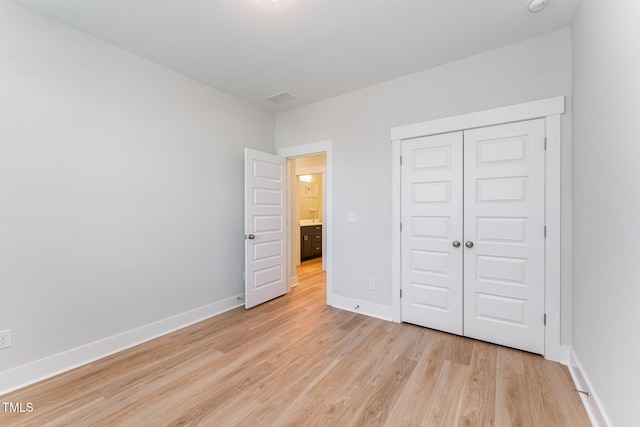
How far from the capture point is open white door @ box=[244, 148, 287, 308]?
3289 millimetres

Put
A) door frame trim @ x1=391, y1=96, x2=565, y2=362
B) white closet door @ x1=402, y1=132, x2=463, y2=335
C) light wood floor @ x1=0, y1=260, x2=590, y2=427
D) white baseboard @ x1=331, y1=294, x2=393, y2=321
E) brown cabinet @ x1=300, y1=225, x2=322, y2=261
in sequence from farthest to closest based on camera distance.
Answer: brown cabinet @ x1=300, y1=225, x2=322, y2=261 < white baseboard @ x1=331, y1=294, x2=393, y2=321 < white closet door @ x1=402, y1=132, x2=463, y2=335 < door frame trim @ x1=391, y1=96, x2=565, y2=362 < light wood floor @ x1=0, y1=260, x2=590, y2=427

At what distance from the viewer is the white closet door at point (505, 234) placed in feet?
7.24

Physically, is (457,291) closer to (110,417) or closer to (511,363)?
(511,363)

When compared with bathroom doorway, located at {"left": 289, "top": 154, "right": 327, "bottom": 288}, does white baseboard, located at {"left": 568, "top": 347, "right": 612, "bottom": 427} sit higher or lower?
lower

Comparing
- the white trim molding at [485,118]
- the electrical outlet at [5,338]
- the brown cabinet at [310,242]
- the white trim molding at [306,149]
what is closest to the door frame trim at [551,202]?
the white trim molding at [485,118]

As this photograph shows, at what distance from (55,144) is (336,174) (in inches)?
103

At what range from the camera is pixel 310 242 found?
6.31 m

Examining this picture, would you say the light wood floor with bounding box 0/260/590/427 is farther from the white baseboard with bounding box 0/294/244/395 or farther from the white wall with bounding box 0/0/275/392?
the white wall with bounding box 0/0/275/392

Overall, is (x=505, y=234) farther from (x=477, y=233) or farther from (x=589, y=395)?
(x=589, y=395)

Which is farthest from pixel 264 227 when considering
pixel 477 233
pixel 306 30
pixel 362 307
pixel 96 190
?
pixel 477 233

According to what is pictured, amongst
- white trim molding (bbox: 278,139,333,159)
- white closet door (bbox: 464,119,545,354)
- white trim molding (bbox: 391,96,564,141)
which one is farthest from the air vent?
white closet door (bbox: 464,119,545,354)

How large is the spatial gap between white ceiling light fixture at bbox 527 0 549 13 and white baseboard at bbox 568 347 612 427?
253 centimetres

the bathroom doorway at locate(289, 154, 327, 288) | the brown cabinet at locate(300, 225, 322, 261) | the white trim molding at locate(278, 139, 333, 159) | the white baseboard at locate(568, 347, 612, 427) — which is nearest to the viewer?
the white baseboard at locate(568, 347, 612, 427)

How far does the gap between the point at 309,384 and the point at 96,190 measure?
2.34 m
